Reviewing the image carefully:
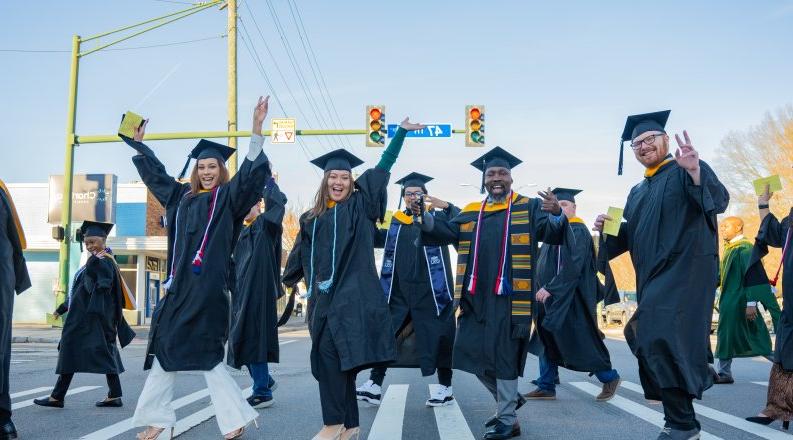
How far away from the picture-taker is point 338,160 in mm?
5898

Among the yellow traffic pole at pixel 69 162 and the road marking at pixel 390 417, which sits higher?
the yellow traffic pole at pixel 69 162

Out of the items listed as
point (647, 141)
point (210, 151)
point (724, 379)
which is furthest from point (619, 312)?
point (210, 151)

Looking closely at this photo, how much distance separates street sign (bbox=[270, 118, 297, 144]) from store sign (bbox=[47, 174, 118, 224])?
15.7 m

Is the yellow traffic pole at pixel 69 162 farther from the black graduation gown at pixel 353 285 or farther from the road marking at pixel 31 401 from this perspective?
the black graduation gown at pixel 353 285

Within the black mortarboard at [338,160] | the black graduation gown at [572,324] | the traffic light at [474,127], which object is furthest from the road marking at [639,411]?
the traffic light at [474,127]

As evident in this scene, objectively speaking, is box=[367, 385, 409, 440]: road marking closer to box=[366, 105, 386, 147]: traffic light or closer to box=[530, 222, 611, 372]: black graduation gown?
box=[530, 222, 611, 372]: black graduation gown

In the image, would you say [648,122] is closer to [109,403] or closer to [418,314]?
[418,314]

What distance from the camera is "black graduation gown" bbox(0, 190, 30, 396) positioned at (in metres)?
5.84

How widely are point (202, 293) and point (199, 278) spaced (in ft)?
0.35

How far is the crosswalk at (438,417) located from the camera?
6.20m

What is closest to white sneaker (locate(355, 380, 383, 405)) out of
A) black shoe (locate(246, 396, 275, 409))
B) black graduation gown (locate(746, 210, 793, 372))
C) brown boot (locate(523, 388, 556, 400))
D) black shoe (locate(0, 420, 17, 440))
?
black shoe (locate(246, 396, 275, 409))

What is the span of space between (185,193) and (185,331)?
106cm

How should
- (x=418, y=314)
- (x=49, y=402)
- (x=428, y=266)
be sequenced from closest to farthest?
(x=49, y=402), (x=418, y=314), (x=428, y=266)

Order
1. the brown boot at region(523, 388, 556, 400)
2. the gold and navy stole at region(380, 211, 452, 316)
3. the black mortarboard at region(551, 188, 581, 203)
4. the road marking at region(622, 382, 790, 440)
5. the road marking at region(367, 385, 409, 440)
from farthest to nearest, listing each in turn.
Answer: the black mortarboard at region(551, 188, 581, 203), the brown boot at region(523, 388, 556, 400), the gold and navy stole at region(380, 211, 452, 316), the road marking at region(622, 382, 790, 440), the road marking at region(367, 385, 409, 440)
